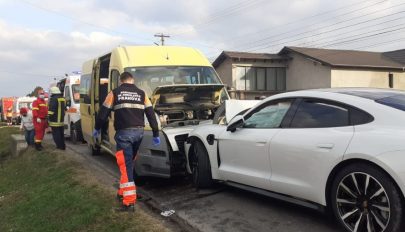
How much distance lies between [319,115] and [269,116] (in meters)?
0.83

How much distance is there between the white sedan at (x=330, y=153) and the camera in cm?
406

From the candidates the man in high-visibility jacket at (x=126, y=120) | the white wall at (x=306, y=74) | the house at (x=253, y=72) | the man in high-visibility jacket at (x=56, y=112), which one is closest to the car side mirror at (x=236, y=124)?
the man in high-visibility jacket at (x=126, y=120)

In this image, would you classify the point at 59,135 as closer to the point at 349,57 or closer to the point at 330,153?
the point at 330,153

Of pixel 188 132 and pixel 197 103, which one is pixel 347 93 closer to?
pixel 188 132

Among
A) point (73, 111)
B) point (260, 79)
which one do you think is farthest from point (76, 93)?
point (260, 79)

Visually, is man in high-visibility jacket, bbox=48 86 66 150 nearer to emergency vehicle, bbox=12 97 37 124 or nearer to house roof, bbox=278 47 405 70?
house roof, bbox=278 47 405 70

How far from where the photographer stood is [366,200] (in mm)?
4246

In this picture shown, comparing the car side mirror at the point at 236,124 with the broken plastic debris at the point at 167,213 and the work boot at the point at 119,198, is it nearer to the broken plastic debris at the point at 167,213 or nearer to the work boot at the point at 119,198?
the broken plastic debris at the point at 167,213

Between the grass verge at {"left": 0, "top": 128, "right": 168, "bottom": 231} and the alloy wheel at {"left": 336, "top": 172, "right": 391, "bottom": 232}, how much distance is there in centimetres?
200

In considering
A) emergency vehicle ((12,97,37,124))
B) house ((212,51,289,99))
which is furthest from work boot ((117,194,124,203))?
emergency vehicle ((12,97,37,124))

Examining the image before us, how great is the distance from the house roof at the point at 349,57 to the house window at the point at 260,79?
1.78m

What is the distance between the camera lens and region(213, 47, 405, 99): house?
102 feet

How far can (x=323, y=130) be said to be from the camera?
185 inches

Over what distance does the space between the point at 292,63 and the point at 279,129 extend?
98.3 feet
